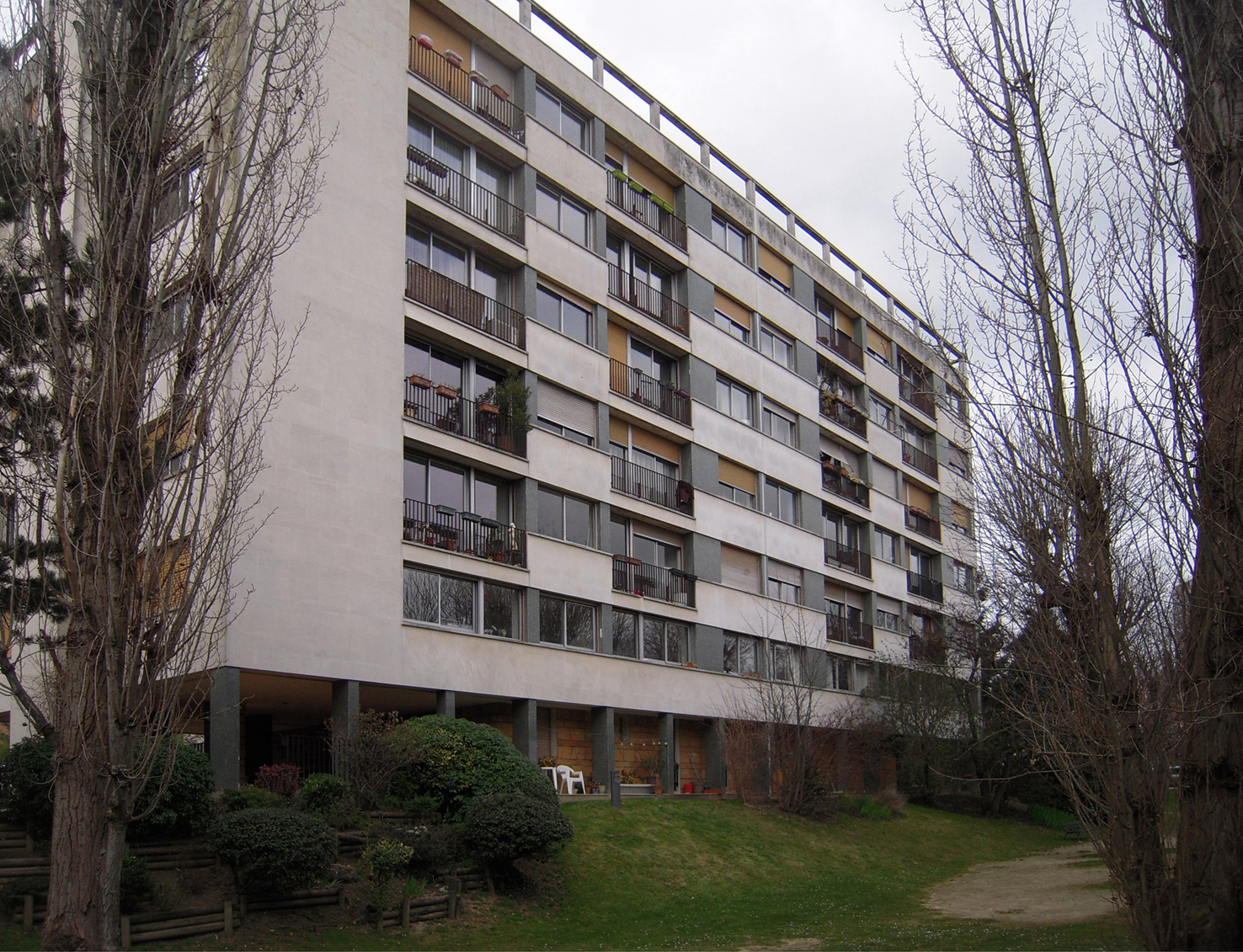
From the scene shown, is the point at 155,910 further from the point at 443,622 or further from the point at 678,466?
the point at 678,466

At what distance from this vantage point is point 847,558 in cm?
3981

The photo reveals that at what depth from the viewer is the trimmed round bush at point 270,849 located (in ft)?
45.1

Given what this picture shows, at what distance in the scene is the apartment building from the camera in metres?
20.8

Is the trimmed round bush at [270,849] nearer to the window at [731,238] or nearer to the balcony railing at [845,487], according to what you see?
the window at [731,238]

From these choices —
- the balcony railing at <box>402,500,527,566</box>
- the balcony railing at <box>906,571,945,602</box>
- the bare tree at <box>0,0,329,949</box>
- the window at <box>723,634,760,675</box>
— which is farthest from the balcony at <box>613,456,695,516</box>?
the bare tree at <box>0,0,329,949</box>

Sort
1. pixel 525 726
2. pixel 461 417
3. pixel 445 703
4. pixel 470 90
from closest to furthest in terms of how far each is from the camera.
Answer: pixel 445 703
pixel 525 726
pixel 461 417
pixel 470 90

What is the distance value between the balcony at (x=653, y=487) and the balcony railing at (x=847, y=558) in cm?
874

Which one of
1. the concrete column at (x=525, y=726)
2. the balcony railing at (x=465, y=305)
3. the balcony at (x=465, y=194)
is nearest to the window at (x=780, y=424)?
the balcony railing at (x=465, y=305)

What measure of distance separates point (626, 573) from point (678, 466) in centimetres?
443

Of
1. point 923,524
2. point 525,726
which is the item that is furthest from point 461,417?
point 923,524

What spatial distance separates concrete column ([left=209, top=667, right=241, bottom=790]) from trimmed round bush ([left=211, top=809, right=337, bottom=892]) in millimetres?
4131

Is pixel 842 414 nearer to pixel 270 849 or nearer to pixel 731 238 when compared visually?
pixel 731 238

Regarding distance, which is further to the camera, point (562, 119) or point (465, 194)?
point (562, 119)

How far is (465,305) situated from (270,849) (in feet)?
45.4
